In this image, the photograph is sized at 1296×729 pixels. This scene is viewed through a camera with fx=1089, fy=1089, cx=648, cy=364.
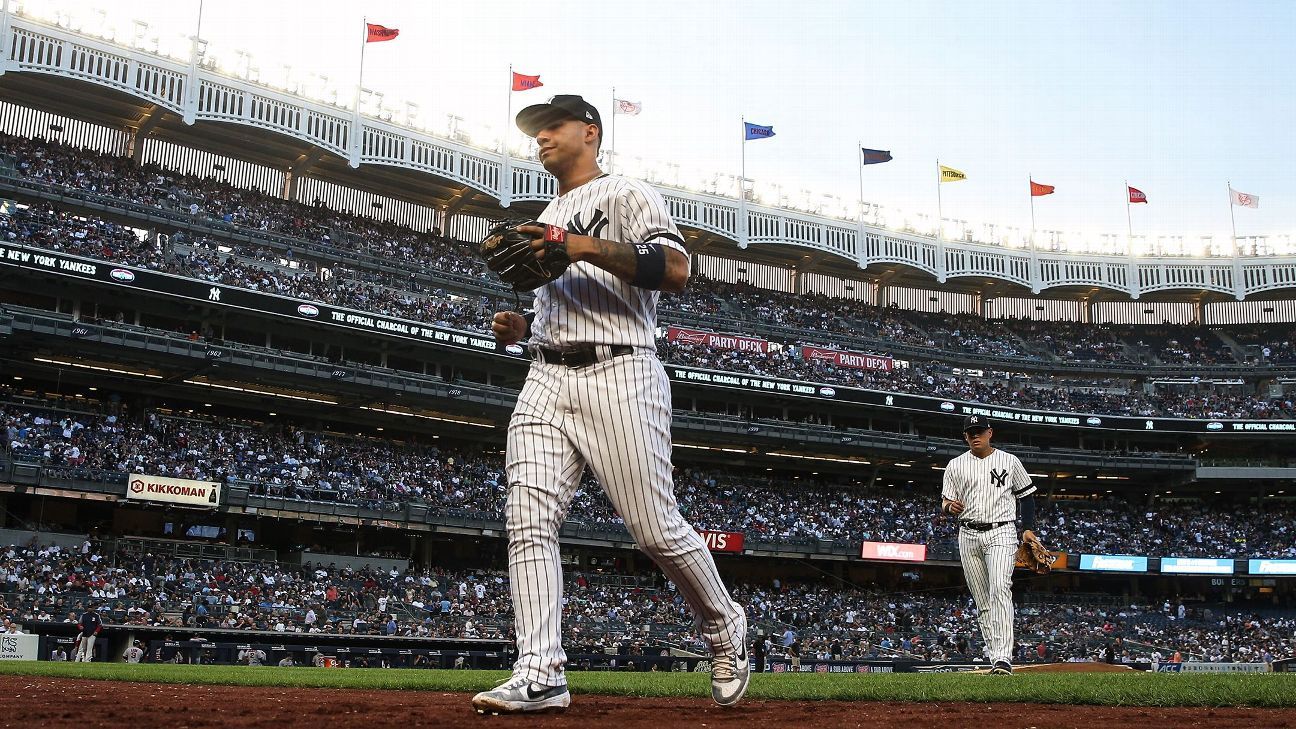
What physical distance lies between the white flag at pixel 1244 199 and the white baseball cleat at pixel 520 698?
59039 millimetres

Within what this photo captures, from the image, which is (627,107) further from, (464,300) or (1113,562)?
(1113,562)

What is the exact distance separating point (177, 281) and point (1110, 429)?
3968cm

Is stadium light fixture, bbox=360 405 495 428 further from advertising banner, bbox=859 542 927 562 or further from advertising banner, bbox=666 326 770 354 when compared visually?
advertising banner, bbox=859 542 927 562


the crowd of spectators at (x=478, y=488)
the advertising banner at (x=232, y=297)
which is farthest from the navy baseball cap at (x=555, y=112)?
the advertising banner at (x=232, y=297)

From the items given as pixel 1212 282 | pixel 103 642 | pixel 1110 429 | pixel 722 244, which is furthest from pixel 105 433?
pixel 1212 282

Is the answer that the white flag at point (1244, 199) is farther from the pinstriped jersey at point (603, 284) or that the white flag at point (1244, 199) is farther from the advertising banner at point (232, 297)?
the pinstriped jersey at point (603, 284)

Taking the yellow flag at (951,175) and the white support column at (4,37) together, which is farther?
the yellow flag at (951,175)

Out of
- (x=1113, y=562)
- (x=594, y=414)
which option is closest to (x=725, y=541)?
(x=1113, y=562)

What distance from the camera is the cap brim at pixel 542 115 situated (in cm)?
518

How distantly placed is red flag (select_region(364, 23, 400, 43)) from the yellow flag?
87.2ft

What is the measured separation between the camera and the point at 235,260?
39.0m

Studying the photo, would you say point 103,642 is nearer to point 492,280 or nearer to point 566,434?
point 566,434

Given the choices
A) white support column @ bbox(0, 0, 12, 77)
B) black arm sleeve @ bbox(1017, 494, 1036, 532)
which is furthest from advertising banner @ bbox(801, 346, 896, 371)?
black arm sleeve @ bbox(1017, 494, 1036, 532)

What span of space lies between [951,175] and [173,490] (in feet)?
125
